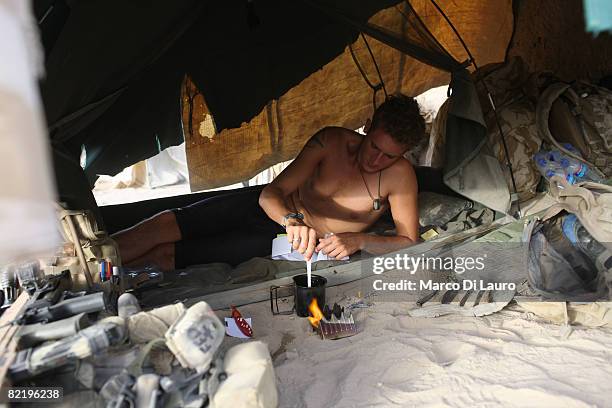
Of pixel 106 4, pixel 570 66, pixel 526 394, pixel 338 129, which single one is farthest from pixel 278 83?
pixel 526 394

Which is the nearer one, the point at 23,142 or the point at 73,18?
the point at 23,142

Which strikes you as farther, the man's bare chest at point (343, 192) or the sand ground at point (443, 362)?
the man's bare chest at point (343, 192)

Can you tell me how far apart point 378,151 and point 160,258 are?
1127mm

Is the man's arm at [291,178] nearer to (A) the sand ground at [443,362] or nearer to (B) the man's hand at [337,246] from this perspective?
(B) the man's hand at [337,246]

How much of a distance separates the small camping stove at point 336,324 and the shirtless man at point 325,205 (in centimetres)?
40

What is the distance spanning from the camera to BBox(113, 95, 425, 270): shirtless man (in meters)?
2.03

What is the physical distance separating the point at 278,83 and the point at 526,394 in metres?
2.34

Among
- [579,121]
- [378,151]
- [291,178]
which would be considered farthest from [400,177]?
[579,121]

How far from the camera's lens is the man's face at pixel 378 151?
2.01 m

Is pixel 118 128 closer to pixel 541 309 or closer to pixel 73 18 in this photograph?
pixel 73 18

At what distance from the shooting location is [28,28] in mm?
702

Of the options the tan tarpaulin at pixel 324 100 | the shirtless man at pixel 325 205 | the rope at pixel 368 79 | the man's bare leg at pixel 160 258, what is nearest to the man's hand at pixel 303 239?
the shirtless man at pixel 325 205

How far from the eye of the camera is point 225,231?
2391mm

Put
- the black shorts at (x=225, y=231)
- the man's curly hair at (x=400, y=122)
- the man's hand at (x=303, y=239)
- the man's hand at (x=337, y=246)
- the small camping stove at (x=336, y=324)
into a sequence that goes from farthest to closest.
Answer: the black shorts at (x=225, y=231) → the man's curly hair at (x=400, y=122) → the man's hand at (x=337, y=246) → the man's hand at (x=303, y=239) → the small camping stove at (x=336, y=324)
